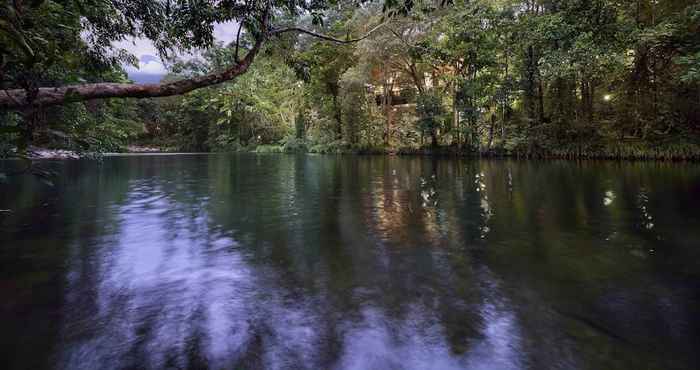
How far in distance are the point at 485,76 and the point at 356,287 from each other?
75.1 feet

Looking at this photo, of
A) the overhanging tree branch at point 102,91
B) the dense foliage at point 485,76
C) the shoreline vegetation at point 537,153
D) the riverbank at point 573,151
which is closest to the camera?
the overhanging tree branch at point 102,91

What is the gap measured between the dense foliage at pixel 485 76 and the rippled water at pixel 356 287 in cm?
249

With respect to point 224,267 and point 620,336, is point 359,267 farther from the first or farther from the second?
point 620,336

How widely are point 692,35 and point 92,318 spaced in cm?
2323

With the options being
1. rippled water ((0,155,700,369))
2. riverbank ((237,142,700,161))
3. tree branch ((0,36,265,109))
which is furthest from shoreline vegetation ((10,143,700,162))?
tree branch ((0,36,265,109))

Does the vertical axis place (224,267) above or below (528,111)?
below

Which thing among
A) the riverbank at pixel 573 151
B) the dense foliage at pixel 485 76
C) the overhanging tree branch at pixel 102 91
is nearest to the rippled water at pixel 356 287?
the overhanging tree branch at pixel 102 91

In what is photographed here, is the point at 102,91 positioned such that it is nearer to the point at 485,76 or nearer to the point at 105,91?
the point at 105,91

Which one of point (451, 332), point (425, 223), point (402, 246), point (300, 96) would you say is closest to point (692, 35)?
point (425, 223)

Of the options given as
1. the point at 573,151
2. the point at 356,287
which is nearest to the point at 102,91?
the point at 356,287

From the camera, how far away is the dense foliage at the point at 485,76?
27.9 feet

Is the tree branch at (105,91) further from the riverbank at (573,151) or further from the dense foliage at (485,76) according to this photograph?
the riverbank at (573,151)

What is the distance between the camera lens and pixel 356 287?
392 cm

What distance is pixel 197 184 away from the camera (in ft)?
44.0
